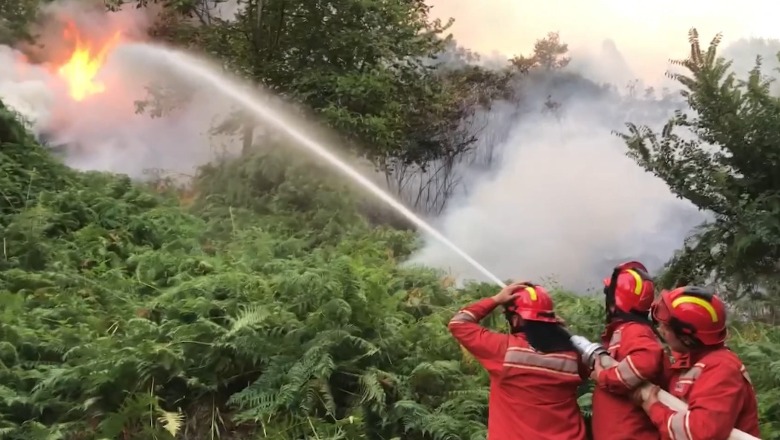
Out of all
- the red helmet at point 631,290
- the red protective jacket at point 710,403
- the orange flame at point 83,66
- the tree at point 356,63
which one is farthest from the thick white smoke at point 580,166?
the orange flame at point 83,66

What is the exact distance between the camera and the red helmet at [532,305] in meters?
3.61

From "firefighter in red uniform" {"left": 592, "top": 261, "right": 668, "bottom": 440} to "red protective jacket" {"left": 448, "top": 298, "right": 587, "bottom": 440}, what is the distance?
0.15m

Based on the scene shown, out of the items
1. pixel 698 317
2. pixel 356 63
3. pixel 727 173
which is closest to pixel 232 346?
pixel 698 317

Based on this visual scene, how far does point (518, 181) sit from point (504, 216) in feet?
2.15

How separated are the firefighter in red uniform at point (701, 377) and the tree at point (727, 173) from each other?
5616 mm

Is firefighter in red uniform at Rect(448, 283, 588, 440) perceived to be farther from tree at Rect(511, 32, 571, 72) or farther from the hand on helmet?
tree at Rect(511, 32, 571, 72)

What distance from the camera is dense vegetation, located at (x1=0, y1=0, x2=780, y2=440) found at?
5059mm

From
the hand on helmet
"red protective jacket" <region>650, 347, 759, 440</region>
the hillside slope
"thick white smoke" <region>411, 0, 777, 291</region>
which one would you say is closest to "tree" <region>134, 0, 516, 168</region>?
"thick white smoke" <region>411, 0, 777, 291</region>

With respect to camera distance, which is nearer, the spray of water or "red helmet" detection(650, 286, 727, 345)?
"red helmet" detection(650, 286, 727, 345)

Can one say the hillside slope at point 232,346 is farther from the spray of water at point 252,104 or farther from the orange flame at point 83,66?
the orange flame at point 83,66

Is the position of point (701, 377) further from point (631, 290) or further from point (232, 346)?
point (232, 346)

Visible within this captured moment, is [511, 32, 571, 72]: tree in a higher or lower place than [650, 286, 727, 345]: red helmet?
higher

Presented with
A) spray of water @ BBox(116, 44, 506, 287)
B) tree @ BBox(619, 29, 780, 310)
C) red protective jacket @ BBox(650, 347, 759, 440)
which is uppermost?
tree @ BBox(619, 29, 780, 310)

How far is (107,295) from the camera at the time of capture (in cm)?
716
